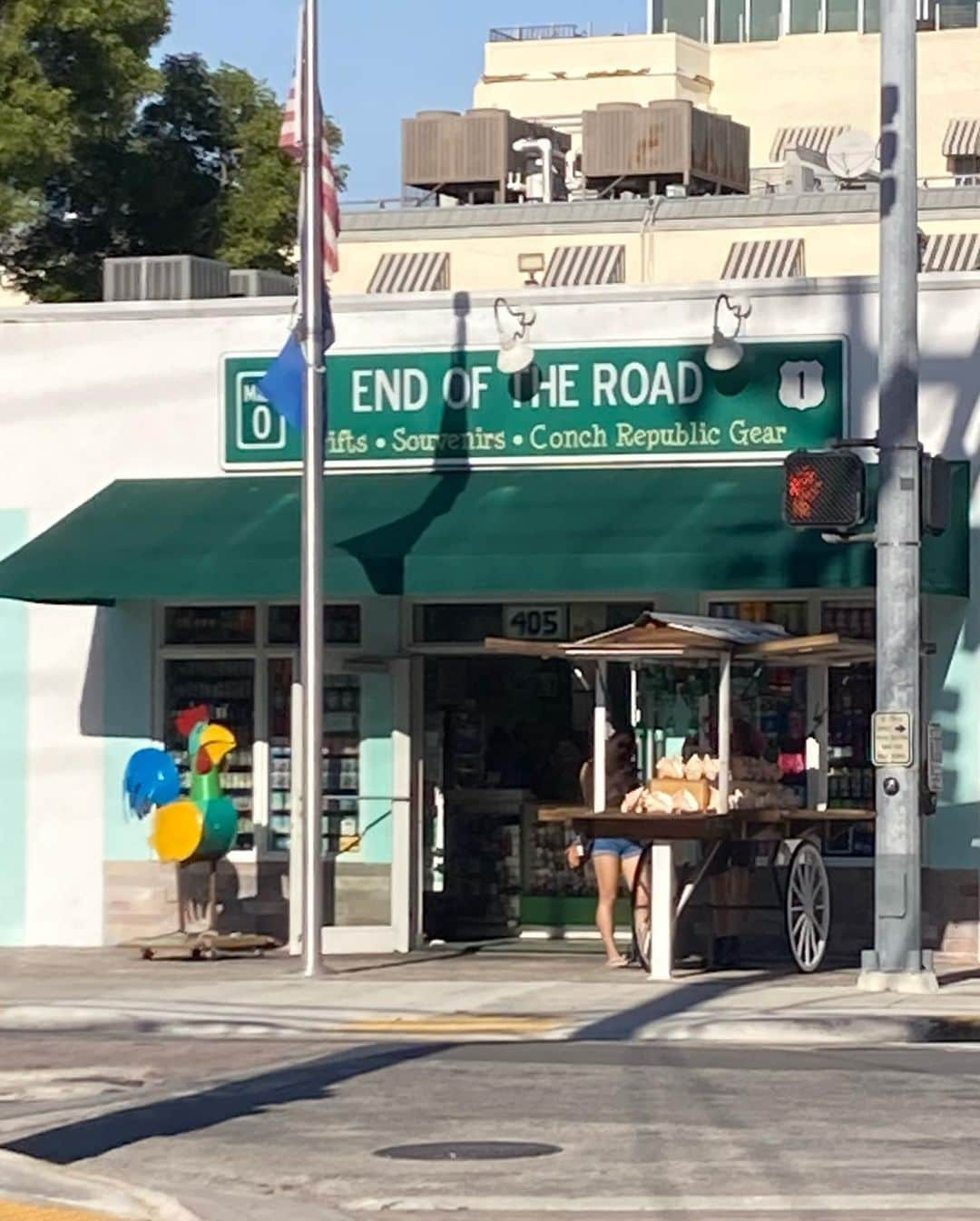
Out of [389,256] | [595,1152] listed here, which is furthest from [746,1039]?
[389,256]

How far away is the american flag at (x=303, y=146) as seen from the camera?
20047mm

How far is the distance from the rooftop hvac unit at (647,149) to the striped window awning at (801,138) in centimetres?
769

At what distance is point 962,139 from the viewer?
5766cm

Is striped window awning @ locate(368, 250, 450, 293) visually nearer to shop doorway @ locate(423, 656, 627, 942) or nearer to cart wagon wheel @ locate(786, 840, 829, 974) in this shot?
shop doorway @ locate(423, 656, 627, 942)

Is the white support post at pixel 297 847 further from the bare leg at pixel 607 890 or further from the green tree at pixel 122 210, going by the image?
the green tree at pixel 122 210

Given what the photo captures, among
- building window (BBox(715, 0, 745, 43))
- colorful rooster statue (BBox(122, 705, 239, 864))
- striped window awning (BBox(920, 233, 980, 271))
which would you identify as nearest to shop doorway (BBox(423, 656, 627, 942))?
colorful rooster statue (BBox(122, 705, 239, 864))

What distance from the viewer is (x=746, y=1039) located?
1580 cm

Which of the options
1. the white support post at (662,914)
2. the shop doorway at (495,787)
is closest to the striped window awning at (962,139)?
the shop doorway at (495,787)

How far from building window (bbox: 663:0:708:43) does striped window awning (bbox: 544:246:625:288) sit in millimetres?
23451

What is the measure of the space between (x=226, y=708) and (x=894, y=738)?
6.24 metres

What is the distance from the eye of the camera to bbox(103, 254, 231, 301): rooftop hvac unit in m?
23.1

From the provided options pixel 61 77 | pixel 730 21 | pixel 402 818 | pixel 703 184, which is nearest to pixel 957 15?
pixel 730 21

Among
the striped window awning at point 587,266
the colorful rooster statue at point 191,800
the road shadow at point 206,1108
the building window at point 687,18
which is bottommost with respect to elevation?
the road shadow at point 206,1108

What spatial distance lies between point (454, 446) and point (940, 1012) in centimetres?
689
